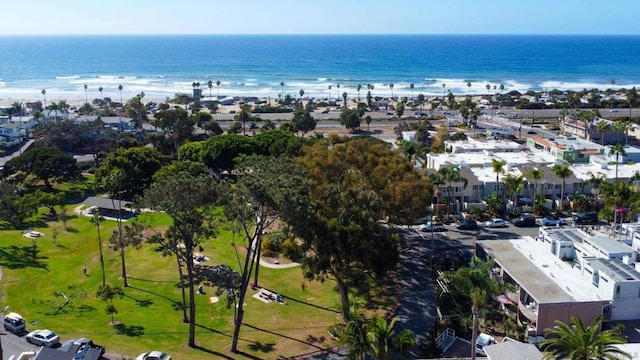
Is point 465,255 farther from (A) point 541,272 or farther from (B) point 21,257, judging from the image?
(B) point 21,257

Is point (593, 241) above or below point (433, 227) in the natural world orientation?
above

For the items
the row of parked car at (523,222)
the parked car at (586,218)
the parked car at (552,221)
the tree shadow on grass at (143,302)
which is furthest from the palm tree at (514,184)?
the tree shadow on grass at (143,302)

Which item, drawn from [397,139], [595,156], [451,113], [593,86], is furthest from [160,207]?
[593,86]

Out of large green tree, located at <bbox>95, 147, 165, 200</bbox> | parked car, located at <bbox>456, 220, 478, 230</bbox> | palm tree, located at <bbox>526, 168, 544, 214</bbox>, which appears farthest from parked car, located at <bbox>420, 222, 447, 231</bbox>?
large green tree, located at <bbox>95, 147, 165, 200</bbox>

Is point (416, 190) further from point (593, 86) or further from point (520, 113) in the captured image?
point (593, 86)

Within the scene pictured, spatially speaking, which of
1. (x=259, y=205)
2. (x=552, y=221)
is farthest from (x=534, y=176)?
(x=259, y=205)

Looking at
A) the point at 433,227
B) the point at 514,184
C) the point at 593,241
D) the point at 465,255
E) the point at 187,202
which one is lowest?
the point at 465,255

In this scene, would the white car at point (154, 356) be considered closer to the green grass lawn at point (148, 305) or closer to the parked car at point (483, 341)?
the green grass lawn at point (148, 305)
